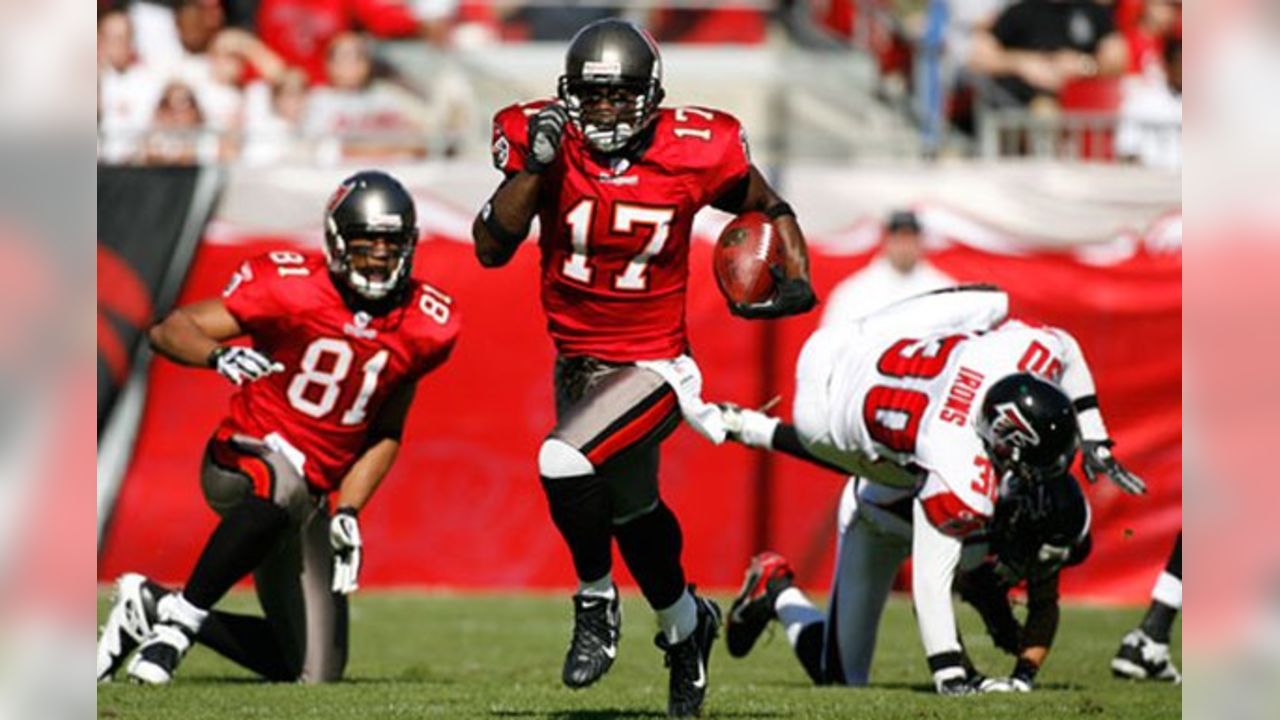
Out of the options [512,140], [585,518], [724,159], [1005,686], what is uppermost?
[512,140]

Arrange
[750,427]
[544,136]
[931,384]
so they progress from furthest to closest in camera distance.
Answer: [750,427]
[931,384]
[544,136]

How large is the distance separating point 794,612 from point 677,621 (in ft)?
7.07

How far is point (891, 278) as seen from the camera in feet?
39.4

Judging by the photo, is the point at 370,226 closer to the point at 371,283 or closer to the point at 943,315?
the point at 371,283

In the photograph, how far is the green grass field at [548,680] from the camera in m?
6.45

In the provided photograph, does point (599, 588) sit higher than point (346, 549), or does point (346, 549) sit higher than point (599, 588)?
point (599, 588)

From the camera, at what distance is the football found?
601cm

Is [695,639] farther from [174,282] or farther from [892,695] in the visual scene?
[174,282]

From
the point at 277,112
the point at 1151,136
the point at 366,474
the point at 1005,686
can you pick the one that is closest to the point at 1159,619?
the point at 1005,686

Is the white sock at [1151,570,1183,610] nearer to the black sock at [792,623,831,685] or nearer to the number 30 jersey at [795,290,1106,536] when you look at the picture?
the number 30 jersey at [795,290,1106,536]

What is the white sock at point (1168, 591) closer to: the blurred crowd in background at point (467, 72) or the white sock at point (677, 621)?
the white sock at point (677, 621)

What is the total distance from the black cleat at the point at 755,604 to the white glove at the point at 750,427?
0.79m

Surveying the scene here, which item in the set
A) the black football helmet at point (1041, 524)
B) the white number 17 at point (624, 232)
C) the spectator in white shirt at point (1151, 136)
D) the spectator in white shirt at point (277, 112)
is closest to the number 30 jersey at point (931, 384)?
the black football helmet at point (1041, 524)

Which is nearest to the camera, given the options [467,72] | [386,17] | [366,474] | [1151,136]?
[366,474]
